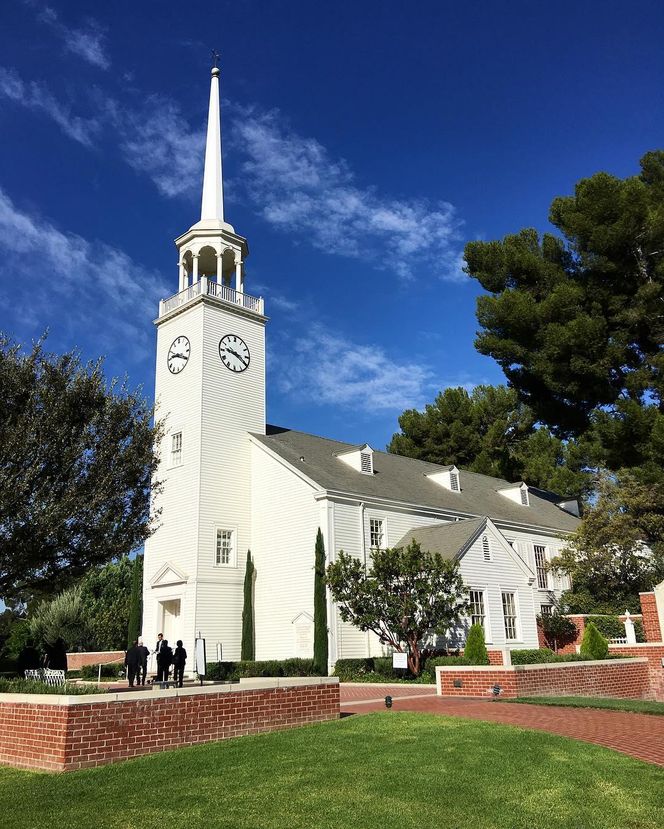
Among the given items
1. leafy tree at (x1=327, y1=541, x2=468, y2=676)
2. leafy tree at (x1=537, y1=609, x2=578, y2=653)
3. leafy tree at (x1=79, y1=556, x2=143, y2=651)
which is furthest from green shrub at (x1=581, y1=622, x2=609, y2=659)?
leafy tree at (x1=79, y1=556, x2=143, y2=651)

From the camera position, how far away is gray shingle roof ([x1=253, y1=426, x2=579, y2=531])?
29547mm

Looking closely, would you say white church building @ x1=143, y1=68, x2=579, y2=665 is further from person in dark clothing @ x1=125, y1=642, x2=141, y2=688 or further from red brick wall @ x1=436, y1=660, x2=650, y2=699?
person in dark clothing @ x1=125, y1=642, x2=141, y2=688

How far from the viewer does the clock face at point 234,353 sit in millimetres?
31516

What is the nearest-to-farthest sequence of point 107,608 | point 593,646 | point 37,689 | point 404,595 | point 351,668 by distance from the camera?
point 37,689 → point 593,646 → point 404,595 → point 351,668 → point 107,608

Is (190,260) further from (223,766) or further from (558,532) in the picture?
(223,766)

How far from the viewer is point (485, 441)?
51156mm

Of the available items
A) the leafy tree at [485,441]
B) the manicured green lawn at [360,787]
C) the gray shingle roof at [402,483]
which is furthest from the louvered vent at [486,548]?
the leafy tree at [485,441]

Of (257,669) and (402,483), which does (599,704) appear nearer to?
(257,669)

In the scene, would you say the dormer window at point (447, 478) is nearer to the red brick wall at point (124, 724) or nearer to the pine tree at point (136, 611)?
the pine tree at point (136, 611)

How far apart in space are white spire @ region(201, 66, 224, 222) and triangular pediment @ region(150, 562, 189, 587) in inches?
638

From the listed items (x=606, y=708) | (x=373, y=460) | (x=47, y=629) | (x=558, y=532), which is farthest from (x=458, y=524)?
(x=47, y=629)

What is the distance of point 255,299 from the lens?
110ft

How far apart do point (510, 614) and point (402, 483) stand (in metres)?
8.02

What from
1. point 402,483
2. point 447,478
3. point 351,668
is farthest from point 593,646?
point 447,478
